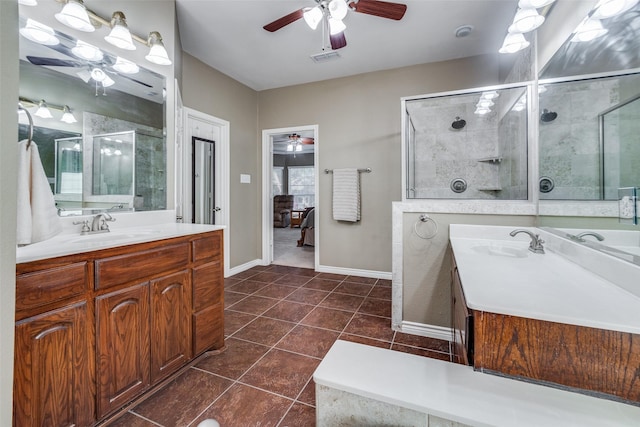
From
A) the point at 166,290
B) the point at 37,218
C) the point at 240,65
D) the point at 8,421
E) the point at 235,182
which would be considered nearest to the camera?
the point at 8,421

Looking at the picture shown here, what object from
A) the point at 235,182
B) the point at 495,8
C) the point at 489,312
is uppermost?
the point at 495,8

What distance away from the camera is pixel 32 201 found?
121 centimetres

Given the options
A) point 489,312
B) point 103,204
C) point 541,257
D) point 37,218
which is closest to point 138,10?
point 103,204

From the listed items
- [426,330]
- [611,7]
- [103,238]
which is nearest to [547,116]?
[611,7]

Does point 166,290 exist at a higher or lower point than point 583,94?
lower

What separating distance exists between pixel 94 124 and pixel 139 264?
3.42ft

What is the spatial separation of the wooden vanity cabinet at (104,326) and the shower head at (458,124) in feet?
9.77

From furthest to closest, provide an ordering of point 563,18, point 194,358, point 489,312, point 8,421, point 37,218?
point 194,358 → point 563,18 → point 37,218 → point 489,312 → point 8,421

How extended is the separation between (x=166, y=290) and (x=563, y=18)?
287 cm

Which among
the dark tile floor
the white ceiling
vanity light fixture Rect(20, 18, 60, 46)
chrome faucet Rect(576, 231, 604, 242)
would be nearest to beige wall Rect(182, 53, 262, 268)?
the white ceiling

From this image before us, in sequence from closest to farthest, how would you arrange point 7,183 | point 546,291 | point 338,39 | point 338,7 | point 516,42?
point 7,183, point 546,291, point 338,7, point 516,42, point 338,39

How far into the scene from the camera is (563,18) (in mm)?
1649

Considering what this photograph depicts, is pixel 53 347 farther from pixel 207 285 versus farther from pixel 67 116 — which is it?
pixel 67 116

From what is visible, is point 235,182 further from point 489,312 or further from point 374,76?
point 489,312
